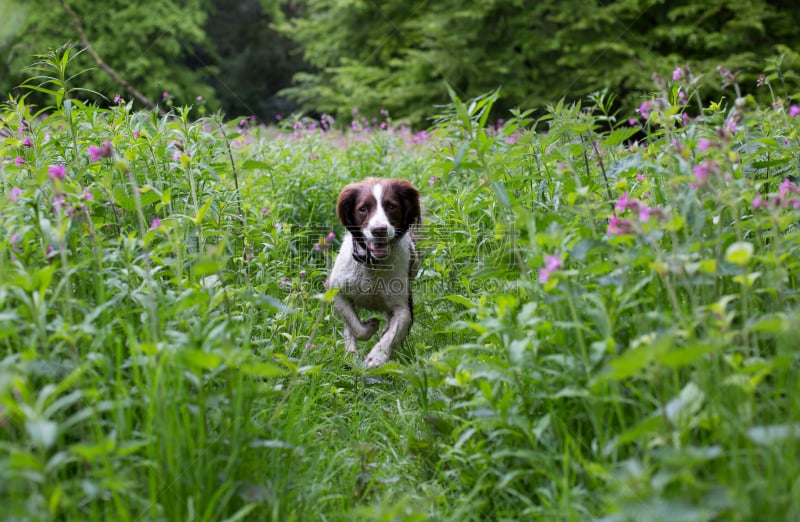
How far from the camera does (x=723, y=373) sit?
1973 mm

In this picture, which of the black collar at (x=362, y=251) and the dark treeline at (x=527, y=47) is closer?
the black collar at (x=362, y=251)

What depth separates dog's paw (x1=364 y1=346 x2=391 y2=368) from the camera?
379 cm

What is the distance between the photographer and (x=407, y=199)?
4363 mm

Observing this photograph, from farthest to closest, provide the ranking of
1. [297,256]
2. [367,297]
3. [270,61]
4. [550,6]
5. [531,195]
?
[270,61] < [550,6] < [297,256] < [367,297] < [531,195]

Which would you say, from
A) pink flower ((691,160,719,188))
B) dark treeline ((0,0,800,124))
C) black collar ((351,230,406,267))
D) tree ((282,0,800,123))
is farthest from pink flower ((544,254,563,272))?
tree ((282,0,800,123))

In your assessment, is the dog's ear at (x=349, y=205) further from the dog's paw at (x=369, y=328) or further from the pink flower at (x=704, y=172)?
the pink flower at (x=704, y=172)

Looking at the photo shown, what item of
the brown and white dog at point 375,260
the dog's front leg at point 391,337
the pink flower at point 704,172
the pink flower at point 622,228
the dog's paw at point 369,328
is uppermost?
the pink flower at point 704,172

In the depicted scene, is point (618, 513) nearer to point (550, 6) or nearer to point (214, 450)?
point (214, 450)

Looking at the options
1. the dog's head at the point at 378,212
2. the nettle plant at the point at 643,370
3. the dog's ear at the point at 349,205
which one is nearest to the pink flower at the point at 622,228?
the nettle plant at the point at 643,370

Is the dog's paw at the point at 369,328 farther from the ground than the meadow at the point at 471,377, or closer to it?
closer to it

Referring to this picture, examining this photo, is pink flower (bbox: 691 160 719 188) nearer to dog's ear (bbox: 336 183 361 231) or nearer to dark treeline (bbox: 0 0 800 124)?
dog's ear (bbox: 336 183 361 231)

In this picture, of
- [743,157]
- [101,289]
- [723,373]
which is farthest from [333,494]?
[743,157]

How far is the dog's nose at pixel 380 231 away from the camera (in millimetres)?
4017

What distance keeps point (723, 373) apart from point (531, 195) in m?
1.65
